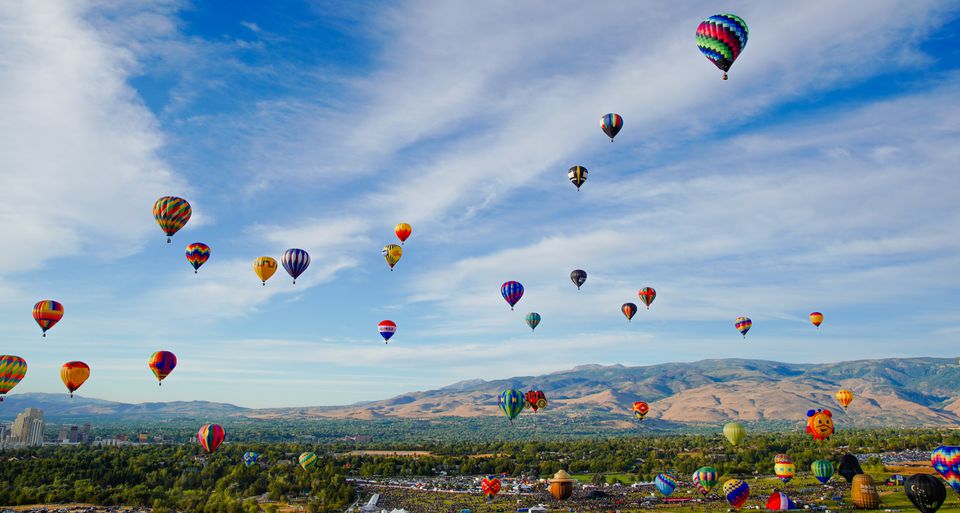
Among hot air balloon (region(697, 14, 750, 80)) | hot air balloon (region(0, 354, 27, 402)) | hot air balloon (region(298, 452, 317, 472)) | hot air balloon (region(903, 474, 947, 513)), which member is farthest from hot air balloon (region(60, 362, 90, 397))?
hot air balloon (region(903, 474, 947, 513))

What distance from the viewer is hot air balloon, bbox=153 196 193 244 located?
4297 centimetres

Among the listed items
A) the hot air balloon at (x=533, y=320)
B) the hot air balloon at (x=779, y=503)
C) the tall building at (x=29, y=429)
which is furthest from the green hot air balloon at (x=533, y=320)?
the tall building at (x=29, y=429)

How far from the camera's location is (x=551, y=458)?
314 feet

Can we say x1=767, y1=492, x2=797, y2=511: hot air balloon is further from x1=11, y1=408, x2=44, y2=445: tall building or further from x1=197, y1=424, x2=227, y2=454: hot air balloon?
x1=11, y1=408, x2=44, y2=445: tall building

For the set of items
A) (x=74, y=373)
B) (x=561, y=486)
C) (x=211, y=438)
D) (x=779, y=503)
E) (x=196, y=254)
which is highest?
(x=196, y=254)

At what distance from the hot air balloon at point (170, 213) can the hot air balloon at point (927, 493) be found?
48.4m

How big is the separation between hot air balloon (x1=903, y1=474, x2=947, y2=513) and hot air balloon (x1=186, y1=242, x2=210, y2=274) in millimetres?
48596

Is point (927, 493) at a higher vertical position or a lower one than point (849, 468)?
higher

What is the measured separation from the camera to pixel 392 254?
57562 mm

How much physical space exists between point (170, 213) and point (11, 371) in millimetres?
22227

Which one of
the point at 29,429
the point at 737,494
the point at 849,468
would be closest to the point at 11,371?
the point at 737,494

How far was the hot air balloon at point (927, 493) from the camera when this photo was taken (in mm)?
37094

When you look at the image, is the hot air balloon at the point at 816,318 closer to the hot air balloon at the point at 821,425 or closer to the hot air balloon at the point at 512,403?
the hot air balloon at the point at 821,425

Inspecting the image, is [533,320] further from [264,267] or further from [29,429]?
[29,429]
